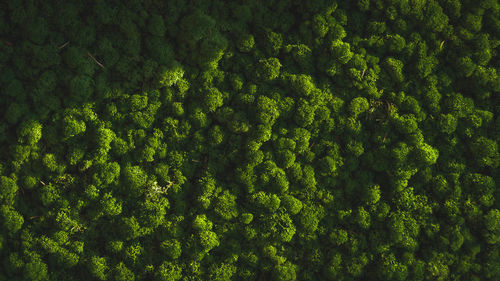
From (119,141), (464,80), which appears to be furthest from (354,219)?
(119,141)

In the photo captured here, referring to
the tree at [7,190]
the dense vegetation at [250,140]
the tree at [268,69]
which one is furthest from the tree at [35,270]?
the tree at [268,69]

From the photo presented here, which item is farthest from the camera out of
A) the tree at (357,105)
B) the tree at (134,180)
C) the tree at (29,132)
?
the tree at (357,105)

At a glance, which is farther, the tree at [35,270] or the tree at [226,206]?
the tree at [226,206]

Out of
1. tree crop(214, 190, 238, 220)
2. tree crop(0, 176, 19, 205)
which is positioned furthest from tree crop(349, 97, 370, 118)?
tree crop(0, 176, 19, 205)

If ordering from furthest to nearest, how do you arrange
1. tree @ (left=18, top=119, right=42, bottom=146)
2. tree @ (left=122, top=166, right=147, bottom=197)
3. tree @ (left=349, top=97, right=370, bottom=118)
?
tree @ (left=349, top=97, right=370, bottom=118) < tree @ (left=122, top=166, right=147, bottom=197) < tree @ (left=18, top=119, right=42, bottom=146)

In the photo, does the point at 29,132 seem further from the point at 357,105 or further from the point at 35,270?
the point at 357,105

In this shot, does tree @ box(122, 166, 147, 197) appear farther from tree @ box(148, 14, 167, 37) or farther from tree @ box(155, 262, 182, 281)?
tree @ box(148, 14, 167, 37)

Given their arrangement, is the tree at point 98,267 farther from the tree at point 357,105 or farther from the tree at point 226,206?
the tree at point 357,105

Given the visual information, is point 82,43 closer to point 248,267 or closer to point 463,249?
point 248,267
